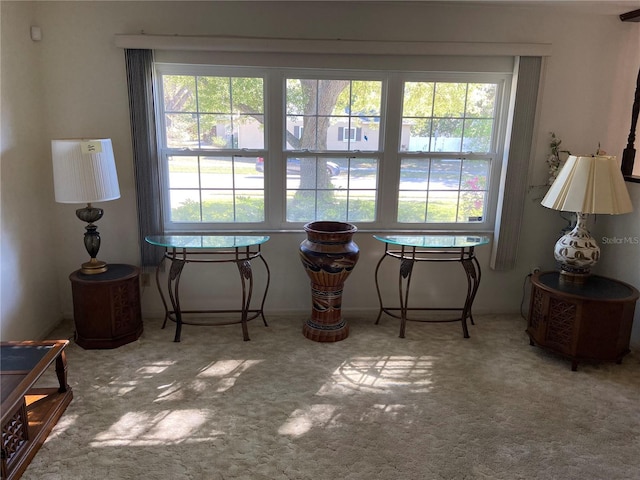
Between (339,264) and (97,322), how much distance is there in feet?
5.75

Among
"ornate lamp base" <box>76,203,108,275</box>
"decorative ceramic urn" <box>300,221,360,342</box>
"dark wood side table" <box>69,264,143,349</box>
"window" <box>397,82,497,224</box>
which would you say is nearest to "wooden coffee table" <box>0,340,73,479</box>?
"dark wood side table" <box>69,264,143,349</box>

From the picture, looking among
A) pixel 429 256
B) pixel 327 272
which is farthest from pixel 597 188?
pixel 327 272

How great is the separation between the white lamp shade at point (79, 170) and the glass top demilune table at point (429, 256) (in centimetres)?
206

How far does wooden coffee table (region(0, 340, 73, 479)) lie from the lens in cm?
206

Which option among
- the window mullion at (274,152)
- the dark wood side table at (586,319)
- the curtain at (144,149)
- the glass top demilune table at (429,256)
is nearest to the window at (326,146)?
the window mullion at (274,152)

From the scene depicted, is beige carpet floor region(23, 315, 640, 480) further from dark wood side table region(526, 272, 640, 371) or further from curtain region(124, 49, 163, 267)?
curtain region(124, 49, 163, 267)

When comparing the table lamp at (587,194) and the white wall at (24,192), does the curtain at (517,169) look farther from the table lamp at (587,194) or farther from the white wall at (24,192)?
the white wall at (24,192)

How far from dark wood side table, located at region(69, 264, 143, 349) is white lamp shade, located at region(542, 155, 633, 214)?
310cm

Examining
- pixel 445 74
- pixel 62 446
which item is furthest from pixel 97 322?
pixel 445 74

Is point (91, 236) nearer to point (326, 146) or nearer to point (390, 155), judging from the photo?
point (326, 146)

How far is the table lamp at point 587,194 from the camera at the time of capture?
304 centimetres

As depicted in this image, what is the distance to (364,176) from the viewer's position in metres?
3.86

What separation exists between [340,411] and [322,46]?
8.36 feet

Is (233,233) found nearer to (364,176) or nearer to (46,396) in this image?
(364,176)
